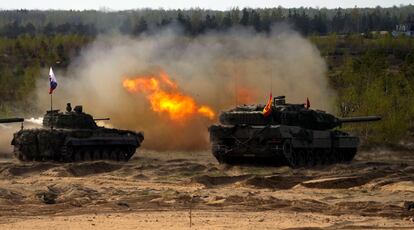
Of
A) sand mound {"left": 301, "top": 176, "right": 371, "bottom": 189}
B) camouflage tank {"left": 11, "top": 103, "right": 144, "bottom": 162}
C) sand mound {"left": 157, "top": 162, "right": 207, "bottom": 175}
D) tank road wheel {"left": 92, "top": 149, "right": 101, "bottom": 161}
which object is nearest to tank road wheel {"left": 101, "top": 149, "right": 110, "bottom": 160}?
camouflage tank {"left": 11, "top": 103, "right": 144, "bottom": 162}

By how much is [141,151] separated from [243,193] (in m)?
19.2

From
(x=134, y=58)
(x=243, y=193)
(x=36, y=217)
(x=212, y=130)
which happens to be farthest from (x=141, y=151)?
(x=36, y=217)

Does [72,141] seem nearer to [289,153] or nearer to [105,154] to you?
[105,154]

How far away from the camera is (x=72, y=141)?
3147 cm

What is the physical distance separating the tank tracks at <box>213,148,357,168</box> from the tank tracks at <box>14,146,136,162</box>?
462 cm

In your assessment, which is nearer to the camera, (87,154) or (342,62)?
(87,154)

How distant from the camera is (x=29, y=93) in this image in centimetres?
6881

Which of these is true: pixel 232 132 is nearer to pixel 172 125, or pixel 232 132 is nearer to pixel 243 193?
pixel 243 193

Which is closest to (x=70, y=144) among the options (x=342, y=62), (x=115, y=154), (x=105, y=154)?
(x=105, y=154)

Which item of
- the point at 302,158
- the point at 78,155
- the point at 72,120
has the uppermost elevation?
the point at 72,120

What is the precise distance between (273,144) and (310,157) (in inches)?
94.5

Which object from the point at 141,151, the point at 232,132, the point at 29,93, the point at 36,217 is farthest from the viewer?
the point at 29,93

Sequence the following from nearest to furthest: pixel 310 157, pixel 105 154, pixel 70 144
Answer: pixel 310 157
pixel 70 144
pixel 105 154

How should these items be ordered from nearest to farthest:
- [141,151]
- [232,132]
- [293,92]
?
[232,132], [141,151], [293,92]
